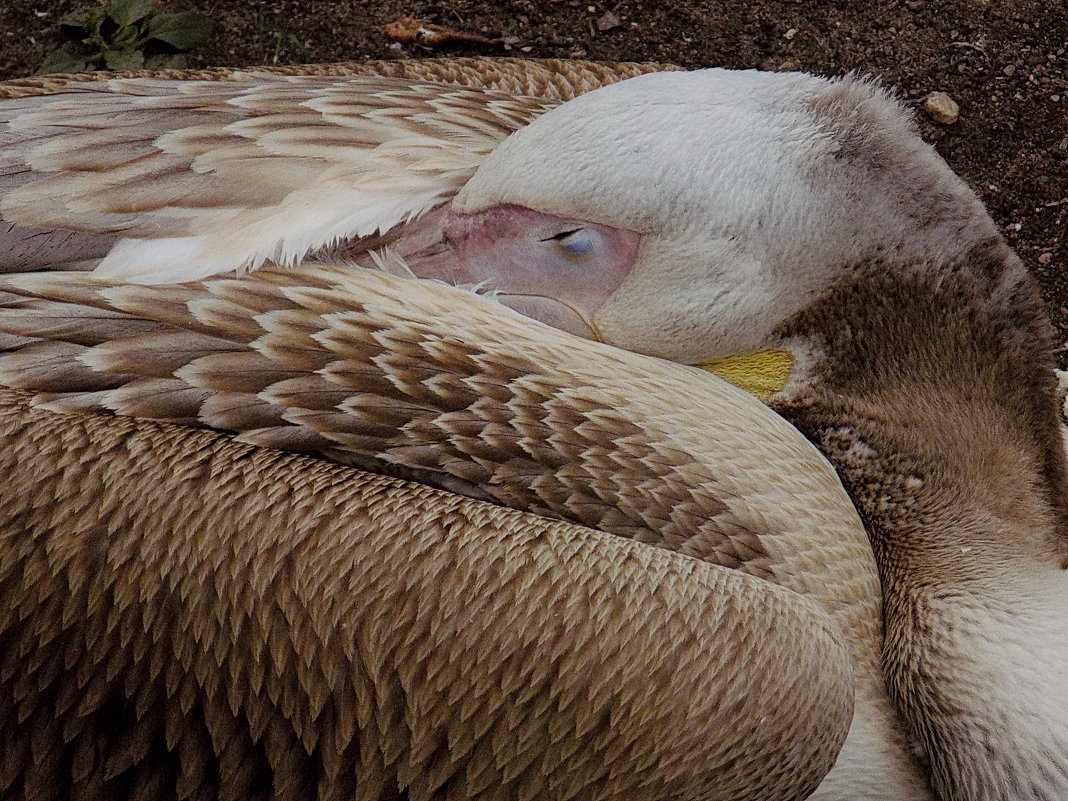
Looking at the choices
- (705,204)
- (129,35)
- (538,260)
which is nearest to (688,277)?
(705,204)

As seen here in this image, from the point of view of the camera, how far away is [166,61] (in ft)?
12.5

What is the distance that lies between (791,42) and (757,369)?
197 centimetres

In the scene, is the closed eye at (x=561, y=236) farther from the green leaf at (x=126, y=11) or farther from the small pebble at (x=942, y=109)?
the green leaf at (x=126, y=11)

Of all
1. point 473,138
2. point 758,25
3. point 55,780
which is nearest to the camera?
point 55,780

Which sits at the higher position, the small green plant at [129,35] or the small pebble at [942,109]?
the small pebble at [942,109]

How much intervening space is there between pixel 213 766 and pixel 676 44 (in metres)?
2.85

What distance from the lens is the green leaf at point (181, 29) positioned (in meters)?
3.82

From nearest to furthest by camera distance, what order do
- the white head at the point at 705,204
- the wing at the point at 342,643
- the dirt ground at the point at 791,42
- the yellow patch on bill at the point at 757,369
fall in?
1. the wing at the point at 342,643
2. the white head at the point at 705,204
3. the yellow patch on bill at the point at 757,369
4. the dirt ground at the point at 791,42

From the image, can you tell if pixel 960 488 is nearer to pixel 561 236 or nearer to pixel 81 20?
pixel 561 236

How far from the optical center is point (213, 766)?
1.84 m

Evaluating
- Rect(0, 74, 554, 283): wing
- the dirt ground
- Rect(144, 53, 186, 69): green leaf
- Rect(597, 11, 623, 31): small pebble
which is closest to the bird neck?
Rect(0, 74, 554, 283): wing

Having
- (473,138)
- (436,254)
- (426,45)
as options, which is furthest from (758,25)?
(436,254)

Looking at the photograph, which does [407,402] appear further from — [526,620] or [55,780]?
[55,780]

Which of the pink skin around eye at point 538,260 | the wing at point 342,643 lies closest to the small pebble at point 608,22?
the pink skin around eye at point 538,260
